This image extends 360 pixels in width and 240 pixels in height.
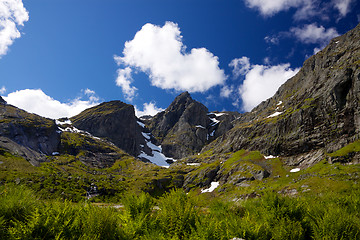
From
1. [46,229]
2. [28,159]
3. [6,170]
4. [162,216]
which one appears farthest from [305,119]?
[28,159]

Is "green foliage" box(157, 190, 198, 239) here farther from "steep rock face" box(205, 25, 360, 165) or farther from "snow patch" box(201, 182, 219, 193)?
"snow patch" box(201, 182, 219, 193)

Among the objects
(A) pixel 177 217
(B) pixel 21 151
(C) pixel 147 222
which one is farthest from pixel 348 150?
(B) pixel 21 151

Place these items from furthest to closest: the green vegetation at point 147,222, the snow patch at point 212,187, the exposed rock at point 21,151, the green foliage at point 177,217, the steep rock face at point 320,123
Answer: the exposed rock at point 21,151, the snow patch at point 212,187, the steep rock face at point 320,123, the green foliage at point 177,217, the green vegetation at point 147,222

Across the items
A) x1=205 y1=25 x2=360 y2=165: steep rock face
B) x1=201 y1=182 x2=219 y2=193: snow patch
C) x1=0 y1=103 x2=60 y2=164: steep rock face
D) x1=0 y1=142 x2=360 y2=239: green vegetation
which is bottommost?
x1=0 y1=142 x2=360 y2=239: green vegetation

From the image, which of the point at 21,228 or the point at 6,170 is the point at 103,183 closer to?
the point at 6,170

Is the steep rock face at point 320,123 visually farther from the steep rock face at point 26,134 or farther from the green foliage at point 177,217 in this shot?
the steep rock face at point 26,134

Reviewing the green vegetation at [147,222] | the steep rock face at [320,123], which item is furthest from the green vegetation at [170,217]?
the steep rock face at [320,123]

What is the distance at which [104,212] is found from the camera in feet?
42.8

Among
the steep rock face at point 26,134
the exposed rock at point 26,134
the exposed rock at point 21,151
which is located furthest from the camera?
the exposed rock at point 26,134

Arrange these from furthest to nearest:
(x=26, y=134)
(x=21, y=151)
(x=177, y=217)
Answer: (x=26, y=134) < (x=21, y=151) < (x=177, y=217)

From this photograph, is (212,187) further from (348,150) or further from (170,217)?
(170,217)

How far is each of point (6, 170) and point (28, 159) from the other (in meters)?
35.7

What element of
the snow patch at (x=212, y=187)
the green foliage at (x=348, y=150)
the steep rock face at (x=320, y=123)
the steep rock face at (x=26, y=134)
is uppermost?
the steep rock face at (x=26, y=134)

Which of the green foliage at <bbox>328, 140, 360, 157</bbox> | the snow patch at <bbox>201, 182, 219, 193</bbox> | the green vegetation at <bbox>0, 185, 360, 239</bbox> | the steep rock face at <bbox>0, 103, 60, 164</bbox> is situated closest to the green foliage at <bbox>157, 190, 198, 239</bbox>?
the green vegetation at <bbox>0, 185, 360, 239</bbox>
